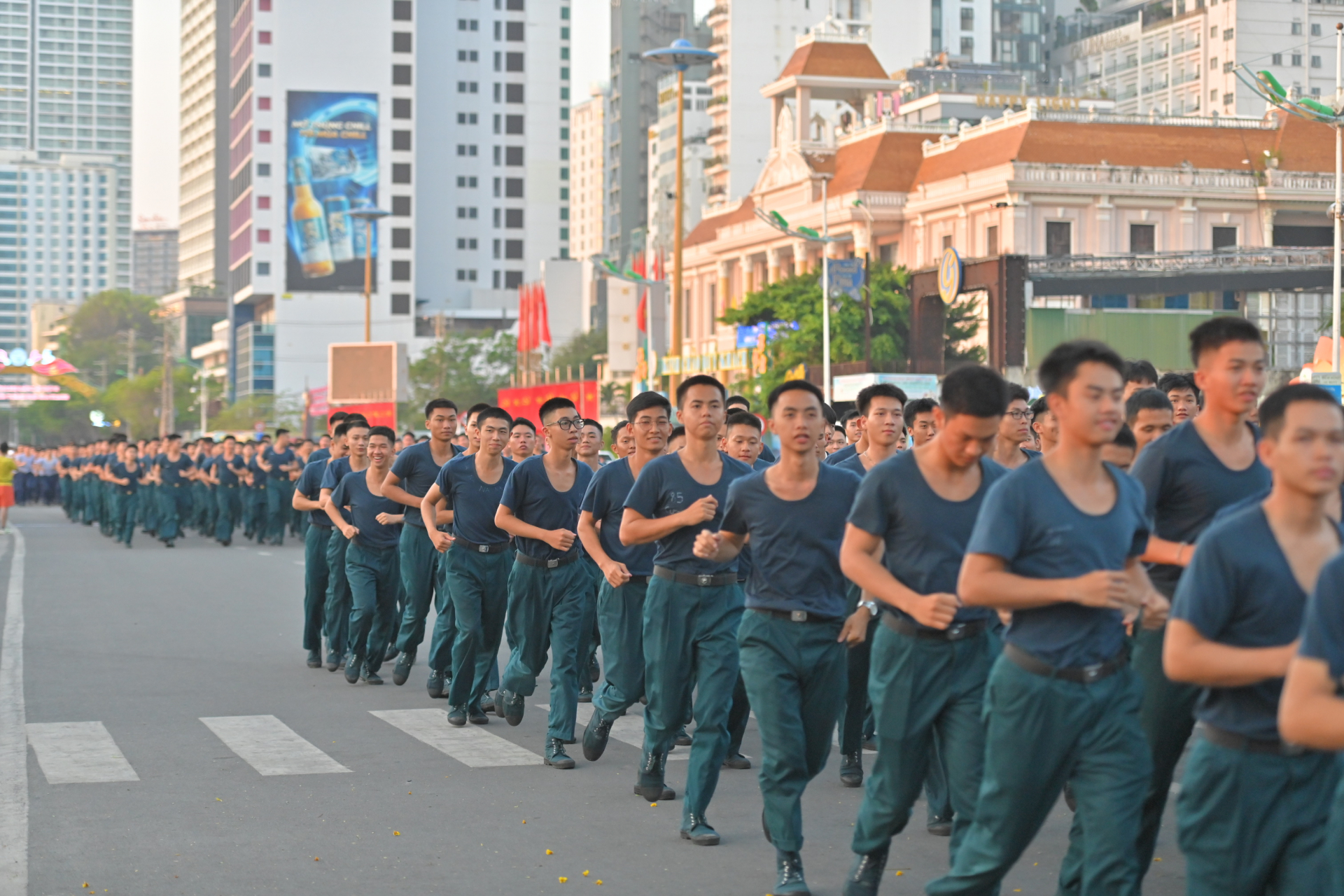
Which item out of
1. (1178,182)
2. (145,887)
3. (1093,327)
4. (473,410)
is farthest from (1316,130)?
(145,887)

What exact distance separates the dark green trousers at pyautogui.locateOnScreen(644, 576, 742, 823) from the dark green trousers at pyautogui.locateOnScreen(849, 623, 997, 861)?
6.09 ft

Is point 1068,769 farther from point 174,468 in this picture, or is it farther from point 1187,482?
point 174,468

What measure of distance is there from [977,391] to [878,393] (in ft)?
13.0

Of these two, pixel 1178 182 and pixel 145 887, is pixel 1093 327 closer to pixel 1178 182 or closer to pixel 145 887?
pixel 1178 182

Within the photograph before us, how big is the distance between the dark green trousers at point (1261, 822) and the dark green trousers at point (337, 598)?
1070cm

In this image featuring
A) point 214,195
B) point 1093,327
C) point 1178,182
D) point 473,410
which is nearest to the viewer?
point 473,410

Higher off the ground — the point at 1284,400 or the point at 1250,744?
the point at 1284,400

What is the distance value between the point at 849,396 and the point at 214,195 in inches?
5627

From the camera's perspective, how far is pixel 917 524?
21.2 feet

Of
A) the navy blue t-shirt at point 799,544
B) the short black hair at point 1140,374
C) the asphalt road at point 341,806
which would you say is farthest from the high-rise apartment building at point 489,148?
the navy blue t-shirt at point 799,544

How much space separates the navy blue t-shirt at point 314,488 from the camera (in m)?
15.5

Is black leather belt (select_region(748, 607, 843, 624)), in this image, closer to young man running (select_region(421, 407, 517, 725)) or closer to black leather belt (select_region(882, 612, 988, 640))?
black leather belt (select_region(882, 612, 988, 640))

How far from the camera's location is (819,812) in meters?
8.84

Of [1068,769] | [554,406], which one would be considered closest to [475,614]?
[554,406]
